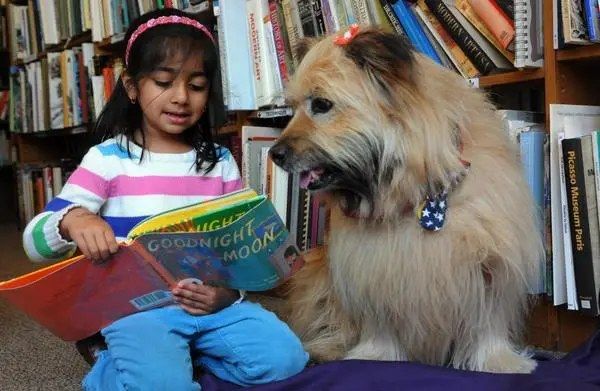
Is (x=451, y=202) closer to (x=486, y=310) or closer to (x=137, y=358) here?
(x=486, y=310)

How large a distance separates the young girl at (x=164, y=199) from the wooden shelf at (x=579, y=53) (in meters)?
0.68

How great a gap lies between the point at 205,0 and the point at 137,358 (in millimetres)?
1312

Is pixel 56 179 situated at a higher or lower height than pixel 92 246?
higher

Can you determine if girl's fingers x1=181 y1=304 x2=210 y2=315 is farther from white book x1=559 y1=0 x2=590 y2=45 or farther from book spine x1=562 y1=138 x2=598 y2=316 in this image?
white book x1=559 y1=0 x2=590 y2=45

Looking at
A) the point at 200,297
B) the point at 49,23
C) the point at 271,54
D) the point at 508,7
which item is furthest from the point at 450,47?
the point at 49,23

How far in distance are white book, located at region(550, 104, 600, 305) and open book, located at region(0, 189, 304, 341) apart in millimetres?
535

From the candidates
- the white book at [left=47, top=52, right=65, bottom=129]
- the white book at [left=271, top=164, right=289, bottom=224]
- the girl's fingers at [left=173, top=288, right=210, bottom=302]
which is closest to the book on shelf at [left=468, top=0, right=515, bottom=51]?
the white book at [left=271, top=164, right=289, bottom=224]

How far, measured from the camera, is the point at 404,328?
107cm

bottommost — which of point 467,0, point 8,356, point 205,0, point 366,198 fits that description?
point 8,356

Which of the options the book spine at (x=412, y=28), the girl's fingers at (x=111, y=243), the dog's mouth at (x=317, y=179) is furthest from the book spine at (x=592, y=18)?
the girl's fingers at (x=111, y=243)

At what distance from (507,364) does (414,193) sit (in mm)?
337

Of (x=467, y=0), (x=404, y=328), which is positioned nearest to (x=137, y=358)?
(x=404, y=328)

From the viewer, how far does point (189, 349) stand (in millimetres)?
1108

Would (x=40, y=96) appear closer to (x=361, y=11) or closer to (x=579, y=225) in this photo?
(x=361, y=11)
